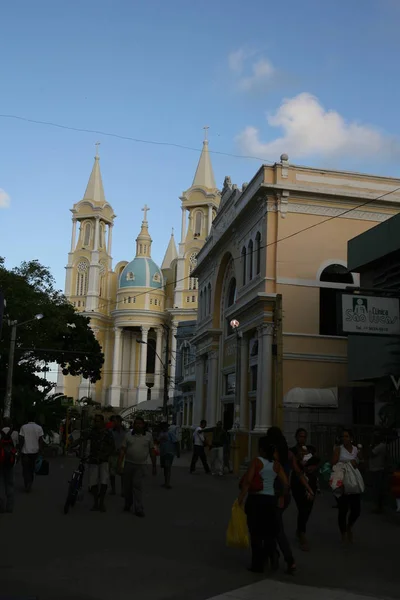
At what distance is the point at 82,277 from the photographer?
279 feet

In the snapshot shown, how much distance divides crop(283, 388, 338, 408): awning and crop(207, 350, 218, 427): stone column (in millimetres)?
10534

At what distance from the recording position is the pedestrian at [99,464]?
12727 millimetres

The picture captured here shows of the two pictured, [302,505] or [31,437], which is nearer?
[302,505]

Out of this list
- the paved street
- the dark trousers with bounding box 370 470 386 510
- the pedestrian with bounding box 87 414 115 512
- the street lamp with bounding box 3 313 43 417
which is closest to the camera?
the paved street

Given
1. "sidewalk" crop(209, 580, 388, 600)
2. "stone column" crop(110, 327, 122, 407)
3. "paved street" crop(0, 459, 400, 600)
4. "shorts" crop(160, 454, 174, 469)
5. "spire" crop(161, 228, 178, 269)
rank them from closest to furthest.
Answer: "sidewalk" crop(209, 580, 388, 600)
"paved street" crop(0, 459, 400, 600)
"shorts" crop(160, 454, 174, 469)
"stone column" crop(110, 327, 122, 407)
"spire" crop(161, 228, 178, 269)

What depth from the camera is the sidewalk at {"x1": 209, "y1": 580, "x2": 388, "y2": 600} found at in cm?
660

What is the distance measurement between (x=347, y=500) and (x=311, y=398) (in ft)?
54.4

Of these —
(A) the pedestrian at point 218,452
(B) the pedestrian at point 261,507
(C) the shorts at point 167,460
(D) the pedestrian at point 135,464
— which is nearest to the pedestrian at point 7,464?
(D) the pedestrian at point 135,464

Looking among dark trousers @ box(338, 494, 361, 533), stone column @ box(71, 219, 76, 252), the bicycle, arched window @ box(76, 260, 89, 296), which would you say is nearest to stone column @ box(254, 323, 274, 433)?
the bicycle

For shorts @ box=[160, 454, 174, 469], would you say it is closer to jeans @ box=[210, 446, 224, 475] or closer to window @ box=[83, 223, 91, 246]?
jeans @ box=[210, 446, 224, 475]

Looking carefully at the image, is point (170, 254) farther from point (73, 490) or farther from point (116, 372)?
point (73, 490)

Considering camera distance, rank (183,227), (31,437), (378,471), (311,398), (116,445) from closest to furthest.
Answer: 1. (378,471)
2. (31,437)
3. (116,445)
4. (311,398)
5. (183,227)

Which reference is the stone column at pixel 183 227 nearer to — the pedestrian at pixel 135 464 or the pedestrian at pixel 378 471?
the pedestrian at pixel 378 471

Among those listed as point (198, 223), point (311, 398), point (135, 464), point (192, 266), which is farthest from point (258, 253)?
point (198, 223)
